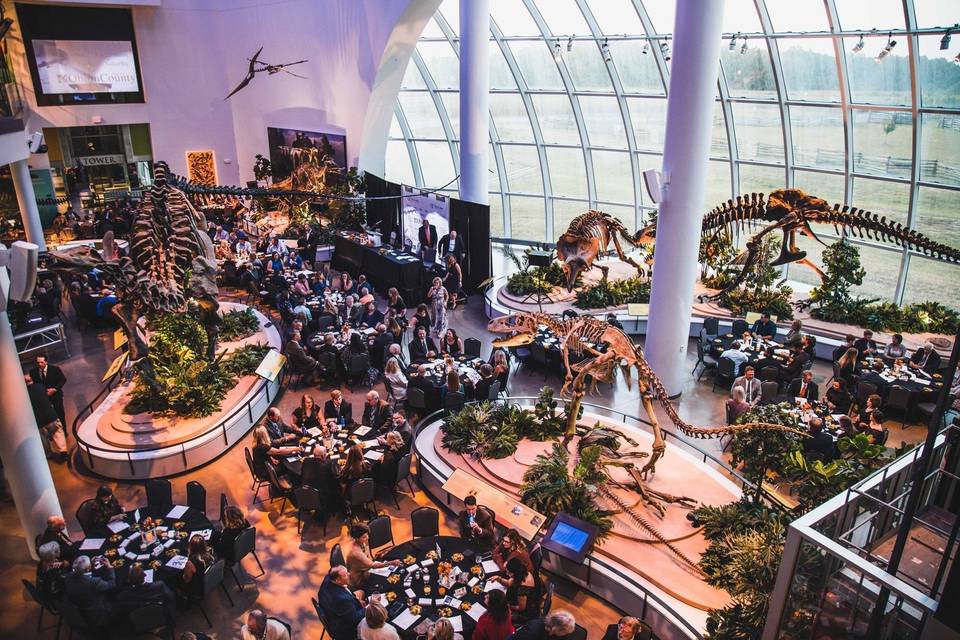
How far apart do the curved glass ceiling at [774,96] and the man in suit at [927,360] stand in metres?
3.54

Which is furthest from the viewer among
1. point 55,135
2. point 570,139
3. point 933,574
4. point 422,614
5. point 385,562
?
point 570,139

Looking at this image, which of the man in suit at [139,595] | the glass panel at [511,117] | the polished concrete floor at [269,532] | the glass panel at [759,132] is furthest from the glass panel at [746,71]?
the glass panel at [511,117]

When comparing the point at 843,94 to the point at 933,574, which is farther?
the point at 843,94

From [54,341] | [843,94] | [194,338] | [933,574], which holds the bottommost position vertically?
[54,341]

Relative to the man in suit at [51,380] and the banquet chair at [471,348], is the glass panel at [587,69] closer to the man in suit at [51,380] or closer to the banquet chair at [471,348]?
the banquet chair at [471,348]

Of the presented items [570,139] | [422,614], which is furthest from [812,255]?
[422,614]

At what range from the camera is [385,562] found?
7223mm

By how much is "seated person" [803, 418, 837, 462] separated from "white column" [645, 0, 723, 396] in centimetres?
304

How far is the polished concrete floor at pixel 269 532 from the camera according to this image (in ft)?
24.6

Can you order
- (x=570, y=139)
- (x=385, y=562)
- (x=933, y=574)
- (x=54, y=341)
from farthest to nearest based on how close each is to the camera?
(x=570, y=139) → (x=54, y=341) → (x=385, y=562) → (x=933, y=574)

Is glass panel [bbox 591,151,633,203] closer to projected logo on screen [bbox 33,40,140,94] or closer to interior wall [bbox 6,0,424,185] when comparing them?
interior wall [bbox 6,0,424,185]

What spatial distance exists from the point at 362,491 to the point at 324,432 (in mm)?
1523

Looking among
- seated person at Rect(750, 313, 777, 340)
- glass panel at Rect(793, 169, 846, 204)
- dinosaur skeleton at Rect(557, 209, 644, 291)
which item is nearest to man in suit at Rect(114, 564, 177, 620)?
dinosaur skeleton at Rect(557, 209, 644, 291)

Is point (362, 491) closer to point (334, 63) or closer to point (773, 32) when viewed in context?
point (773, 32)
